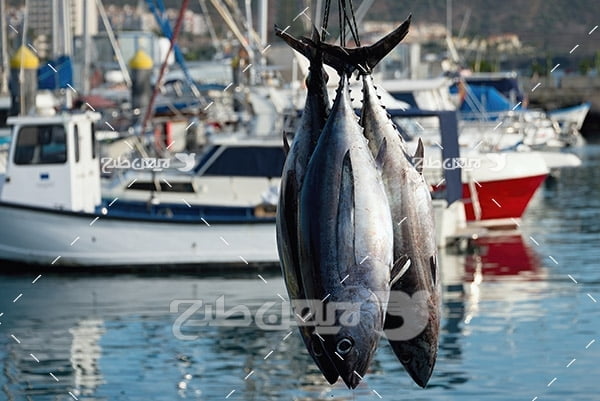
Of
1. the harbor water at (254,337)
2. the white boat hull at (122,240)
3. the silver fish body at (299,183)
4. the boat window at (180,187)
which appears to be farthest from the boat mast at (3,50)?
the silver fish body at (299,183)

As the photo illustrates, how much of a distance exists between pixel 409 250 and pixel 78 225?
1394 cm

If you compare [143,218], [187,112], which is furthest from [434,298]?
[187,112]

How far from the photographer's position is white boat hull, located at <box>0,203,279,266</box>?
→ 2048cm

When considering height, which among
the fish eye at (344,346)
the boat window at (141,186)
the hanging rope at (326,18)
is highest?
the hanging rope at (326,18)

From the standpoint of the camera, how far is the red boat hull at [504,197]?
25.1 metres

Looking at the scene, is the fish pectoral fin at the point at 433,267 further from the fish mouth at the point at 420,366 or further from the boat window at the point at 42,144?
the boat window at the point at 42,144

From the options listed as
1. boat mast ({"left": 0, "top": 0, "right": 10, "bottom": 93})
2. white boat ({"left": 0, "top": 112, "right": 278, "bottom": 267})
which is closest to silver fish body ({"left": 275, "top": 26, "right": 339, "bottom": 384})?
white boat ({"left": 0, "top": 112, "right": 278, "bottom": 267})

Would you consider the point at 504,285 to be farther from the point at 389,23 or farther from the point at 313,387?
the point at 389,23

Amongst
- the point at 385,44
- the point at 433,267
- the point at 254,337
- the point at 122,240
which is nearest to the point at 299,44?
the point at 385,44

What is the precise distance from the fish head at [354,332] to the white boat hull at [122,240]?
13.7 metres

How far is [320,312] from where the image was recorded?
6730 mm

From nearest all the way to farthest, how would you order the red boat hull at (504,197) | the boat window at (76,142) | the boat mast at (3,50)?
the boat window at (76,142) → the red boat hull at (504,197) → the boat mast at (3,50)

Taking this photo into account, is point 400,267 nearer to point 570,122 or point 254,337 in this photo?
point 254,337

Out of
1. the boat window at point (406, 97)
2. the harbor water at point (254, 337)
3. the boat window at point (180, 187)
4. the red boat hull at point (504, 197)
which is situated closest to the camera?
the harbor water at point (254, 337)
